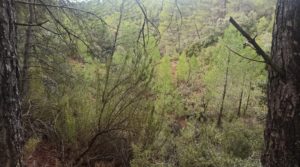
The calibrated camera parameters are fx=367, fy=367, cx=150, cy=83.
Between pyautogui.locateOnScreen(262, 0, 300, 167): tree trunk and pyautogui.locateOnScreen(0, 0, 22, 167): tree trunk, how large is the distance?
44.7 inches

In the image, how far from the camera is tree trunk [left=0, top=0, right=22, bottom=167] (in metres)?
1.42

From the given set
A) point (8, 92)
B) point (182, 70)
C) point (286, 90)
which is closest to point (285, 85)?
point (286, 90)

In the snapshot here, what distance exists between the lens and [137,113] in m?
6.29

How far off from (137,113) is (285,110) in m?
4.74

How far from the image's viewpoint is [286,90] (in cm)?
162

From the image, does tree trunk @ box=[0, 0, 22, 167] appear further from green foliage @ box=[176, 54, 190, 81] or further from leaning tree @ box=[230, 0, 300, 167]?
green foliage @ box=[176, 54, 190, 81]

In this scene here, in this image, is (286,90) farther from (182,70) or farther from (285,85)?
(182,70)

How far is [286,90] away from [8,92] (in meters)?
1.18

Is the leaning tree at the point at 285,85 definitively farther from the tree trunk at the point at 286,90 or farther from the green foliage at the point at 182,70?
the green foliage at the point at 182,70

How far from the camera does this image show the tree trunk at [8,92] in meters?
1.42

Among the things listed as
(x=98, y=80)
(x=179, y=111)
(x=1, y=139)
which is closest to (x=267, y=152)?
(x=1, y=139)

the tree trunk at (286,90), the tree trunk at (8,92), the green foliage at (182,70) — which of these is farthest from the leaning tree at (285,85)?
the green foliage at (182,70)

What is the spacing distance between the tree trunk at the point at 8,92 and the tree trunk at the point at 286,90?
114cm

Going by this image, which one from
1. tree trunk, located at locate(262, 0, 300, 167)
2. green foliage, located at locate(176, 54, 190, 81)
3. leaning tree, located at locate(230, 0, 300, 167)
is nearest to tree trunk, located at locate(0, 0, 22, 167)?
leaning tree, located at locate(230, 0, 300, 167)
